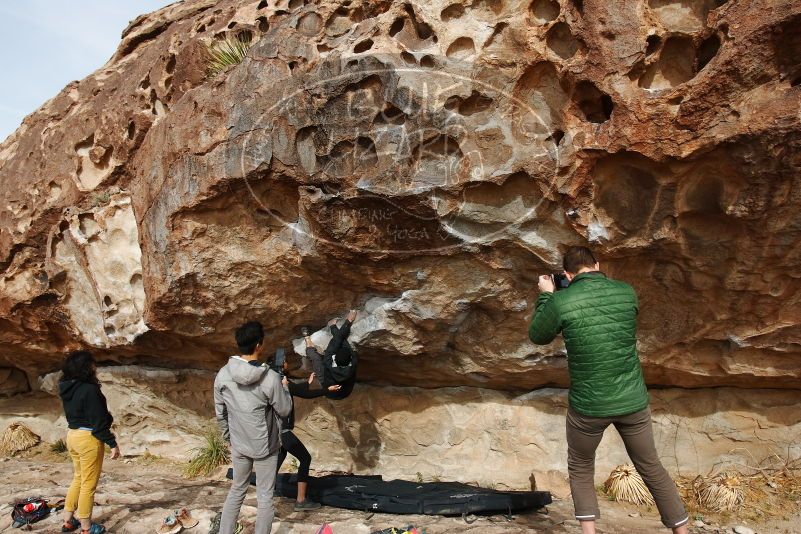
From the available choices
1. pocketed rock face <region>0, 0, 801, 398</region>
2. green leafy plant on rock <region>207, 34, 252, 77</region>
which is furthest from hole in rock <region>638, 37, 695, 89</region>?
green leafy plant on rock <region>207, 34, 252, 77</region>

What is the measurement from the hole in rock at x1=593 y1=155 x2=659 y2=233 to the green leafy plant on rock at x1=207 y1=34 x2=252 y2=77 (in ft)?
10.3

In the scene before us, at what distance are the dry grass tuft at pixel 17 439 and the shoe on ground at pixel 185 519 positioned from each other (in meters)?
4.09

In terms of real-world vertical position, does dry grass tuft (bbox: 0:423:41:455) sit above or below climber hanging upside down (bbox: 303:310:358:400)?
below

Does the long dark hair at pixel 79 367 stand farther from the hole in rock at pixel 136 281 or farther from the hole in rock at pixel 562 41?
the hole in rock at pixel 562 41

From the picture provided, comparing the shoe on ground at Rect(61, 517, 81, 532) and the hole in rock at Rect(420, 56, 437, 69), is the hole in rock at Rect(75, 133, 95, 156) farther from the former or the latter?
the hole in rock at Rect(420, 56, 437, 69)

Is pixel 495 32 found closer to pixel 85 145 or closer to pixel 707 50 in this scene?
pixel 707 50

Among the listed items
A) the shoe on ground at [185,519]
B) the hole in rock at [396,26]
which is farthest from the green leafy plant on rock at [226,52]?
the shoe on ground at [185,519]

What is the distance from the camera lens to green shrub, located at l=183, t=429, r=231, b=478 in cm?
570

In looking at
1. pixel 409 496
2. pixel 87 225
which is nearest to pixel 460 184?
pixel 409 496

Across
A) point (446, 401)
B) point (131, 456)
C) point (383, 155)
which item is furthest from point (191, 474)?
point (383, 155)

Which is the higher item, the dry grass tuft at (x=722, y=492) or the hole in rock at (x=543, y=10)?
the hole in rock at (x=543, y=10)


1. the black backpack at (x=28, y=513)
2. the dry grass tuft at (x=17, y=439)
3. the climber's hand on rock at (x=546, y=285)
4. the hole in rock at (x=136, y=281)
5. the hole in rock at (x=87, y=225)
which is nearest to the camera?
the climber's hand on rock at (x=546, y=285)

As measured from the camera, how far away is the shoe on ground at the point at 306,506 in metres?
4.34

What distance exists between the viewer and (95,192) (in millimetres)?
5609
